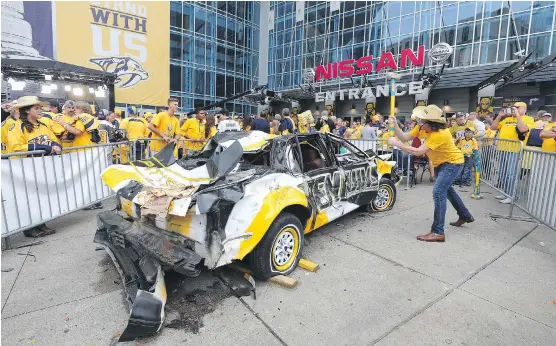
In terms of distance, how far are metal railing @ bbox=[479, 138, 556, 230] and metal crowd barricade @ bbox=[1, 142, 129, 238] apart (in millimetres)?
6699

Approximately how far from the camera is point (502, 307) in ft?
9.11

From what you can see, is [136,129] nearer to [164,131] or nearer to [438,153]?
[164,131]

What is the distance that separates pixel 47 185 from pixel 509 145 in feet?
25.0

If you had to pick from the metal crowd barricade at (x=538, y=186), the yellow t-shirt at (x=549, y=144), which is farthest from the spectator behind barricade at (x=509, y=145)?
the yellow t-shirt at (x=549, y=144)


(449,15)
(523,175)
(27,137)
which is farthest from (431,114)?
(449,15)

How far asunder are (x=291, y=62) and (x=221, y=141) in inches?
1191

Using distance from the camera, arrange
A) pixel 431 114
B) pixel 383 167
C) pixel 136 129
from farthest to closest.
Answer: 1. pixel 136 129
2. pixel 383 167
3. pixel 431 114

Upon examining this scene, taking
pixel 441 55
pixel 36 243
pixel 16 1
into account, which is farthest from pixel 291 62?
pixel 36 243

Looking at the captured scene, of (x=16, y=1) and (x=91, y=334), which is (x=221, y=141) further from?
(x=16, y=1)

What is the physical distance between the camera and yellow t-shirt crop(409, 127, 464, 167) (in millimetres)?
4078

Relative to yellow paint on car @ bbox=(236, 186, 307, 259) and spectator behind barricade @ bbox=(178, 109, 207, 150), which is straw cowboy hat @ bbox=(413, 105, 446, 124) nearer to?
yellow paint on car @ bbox=(236, 186, 307, 259)

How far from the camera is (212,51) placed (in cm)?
2931

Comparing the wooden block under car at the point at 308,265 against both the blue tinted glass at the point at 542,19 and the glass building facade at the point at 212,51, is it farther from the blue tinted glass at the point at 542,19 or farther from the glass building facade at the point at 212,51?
the glass building facade at the point at 212,51

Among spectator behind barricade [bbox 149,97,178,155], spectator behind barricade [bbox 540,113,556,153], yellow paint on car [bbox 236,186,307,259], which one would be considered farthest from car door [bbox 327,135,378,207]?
spectator behind barricade [bbox 149,97,178,155]
